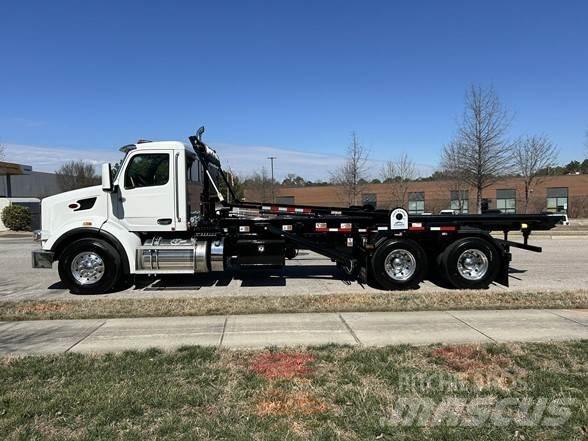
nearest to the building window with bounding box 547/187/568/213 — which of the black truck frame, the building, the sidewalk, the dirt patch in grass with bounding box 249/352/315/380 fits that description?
the building

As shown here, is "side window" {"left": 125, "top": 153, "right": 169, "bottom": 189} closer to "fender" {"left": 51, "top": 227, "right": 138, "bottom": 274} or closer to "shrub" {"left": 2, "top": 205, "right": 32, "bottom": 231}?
"fender" {"left": 51, "top": 227, "right": 138, "bottom": 274}

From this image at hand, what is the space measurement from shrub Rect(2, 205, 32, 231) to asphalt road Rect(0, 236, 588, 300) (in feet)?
68.9

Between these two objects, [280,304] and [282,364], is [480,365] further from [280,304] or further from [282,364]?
[280,304]

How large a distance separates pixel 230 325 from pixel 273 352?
1568 mm

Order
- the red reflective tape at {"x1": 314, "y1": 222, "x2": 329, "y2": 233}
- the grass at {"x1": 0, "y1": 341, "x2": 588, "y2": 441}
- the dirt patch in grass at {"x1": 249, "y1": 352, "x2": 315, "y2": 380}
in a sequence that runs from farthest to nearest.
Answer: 1. the red reflective tape at {"x1": 314, "y1": 222, "x2": 329, "y2": 233}
2. the dirt patch in grass at {"x1": 249, "y1": 352, "x2": 315, "y2": 380}
3. the grass at {"x1": 0, "y1": 341, "x2": 588, "y2": 441}

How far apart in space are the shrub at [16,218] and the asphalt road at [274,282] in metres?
21.0

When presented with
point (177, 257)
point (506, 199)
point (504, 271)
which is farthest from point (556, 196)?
point (177, 257)

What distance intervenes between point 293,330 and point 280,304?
1676 millimetres

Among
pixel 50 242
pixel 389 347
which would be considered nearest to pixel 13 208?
pixel 50 242

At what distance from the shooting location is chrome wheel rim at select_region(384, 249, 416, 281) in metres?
10.5

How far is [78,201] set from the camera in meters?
10.5

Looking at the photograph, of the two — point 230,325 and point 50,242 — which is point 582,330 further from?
point 50,242

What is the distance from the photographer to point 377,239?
10.7 metres

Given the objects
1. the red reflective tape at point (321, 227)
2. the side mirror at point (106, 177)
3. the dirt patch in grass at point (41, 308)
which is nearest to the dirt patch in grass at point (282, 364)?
the dirt patch in grass at point (41, 308)
